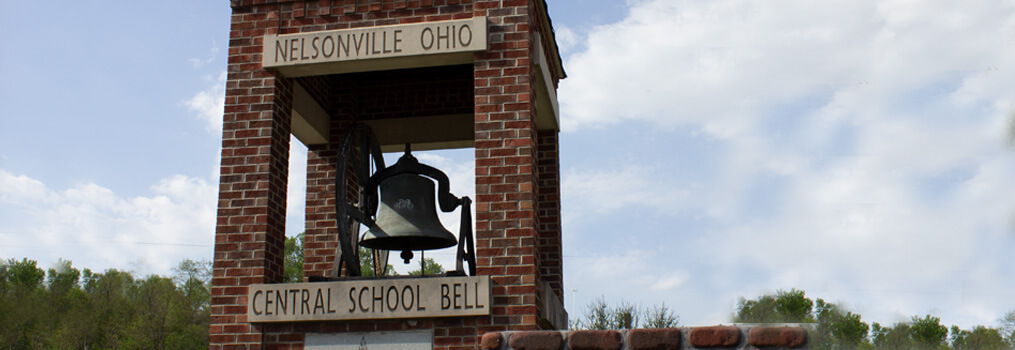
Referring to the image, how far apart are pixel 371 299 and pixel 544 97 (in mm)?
2555

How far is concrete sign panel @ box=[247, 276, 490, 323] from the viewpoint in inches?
242

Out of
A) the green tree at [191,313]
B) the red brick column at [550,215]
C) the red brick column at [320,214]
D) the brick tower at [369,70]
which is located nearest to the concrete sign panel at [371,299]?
the brick tower at [369,70]

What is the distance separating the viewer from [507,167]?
6363 mm

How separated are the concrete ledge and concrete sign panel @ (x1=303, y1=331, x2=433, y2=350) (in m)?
1.82

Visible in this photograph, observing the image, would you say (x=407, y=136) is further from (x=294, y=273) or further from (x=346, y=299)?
(x=294, y=273)

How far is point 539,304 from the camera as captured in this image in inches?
255

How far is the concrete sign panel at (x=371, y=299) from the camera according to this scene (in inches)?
242

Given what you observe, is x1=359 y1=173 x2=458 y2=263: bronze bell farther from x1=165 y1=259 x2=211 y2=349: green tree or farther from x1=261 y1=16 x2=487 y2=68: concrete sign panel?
x1=165 y1=259 x2=211 y2=349: green tree

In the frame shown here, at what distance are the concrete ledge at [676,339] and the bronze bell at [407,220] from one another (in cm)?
245

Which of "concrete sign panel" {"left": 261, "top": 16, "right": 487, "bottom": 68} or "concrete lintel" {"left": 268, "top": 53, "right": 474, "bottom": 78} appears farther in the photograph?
"concrete lintel" {"left": 268, "top": 53, "right": 474, "bottom": 78}

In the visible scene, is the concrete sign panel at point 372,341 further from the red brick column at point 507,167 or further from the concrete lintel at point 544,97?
the concrete lintel at point 544,97

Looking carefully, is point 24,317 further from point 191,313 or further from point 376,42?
point 376,42

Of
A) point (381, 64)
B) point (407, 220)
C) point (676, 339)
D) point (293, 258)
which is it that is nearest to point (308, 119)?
point (381, 64)

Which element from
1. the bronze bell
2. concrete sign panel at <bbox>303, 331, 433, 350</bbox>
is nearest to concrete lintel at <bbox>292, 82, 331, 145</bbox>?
the bronze bell
